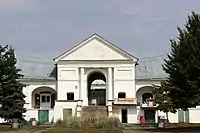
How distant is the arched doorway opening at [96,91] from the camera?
287ft

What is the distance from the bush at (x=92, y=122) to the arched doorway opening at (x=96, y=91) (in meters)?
42.5

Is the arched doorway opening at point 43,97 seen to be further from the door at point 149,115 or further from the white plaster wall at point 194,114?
the white plaster wall at point 194,114

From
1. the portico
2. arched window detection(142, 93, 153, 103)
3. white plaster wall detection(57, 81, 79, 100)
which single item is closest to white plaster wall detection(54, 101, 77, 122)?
the portico

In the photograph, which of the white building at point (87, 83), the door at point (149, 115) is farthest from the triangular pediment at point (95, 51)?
the door at point (149, 115)

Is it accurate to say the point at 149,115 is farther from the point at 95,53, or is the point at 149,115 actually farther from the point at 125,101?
the point at 95,53

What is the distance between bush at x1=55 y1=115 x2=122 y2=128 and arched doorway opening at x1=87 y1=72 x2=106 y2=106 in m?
42.5

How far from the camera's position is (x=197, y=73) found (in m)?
41.8

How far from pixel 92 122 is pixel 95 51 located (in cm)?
4140

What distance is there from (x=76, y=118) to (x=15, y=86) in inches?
660

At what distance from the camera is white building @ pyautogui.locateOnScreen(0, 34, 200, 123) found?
3174 inches

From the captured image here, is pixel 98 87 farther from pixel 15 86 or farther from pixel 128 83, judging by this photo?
pixel 15 86

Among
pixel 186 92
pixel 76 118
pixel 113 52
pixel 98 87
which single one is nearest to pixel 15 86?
pixel 76 118

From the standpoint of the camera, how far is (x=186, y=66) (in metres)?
42.6

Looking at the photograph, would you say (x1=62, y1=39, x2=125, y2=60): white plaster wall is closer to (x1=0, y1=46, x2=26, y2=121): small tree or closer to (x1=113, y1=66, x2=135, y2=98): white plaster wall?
(x1=113, y1=66, x2=135, y2=98): white plaster wall
